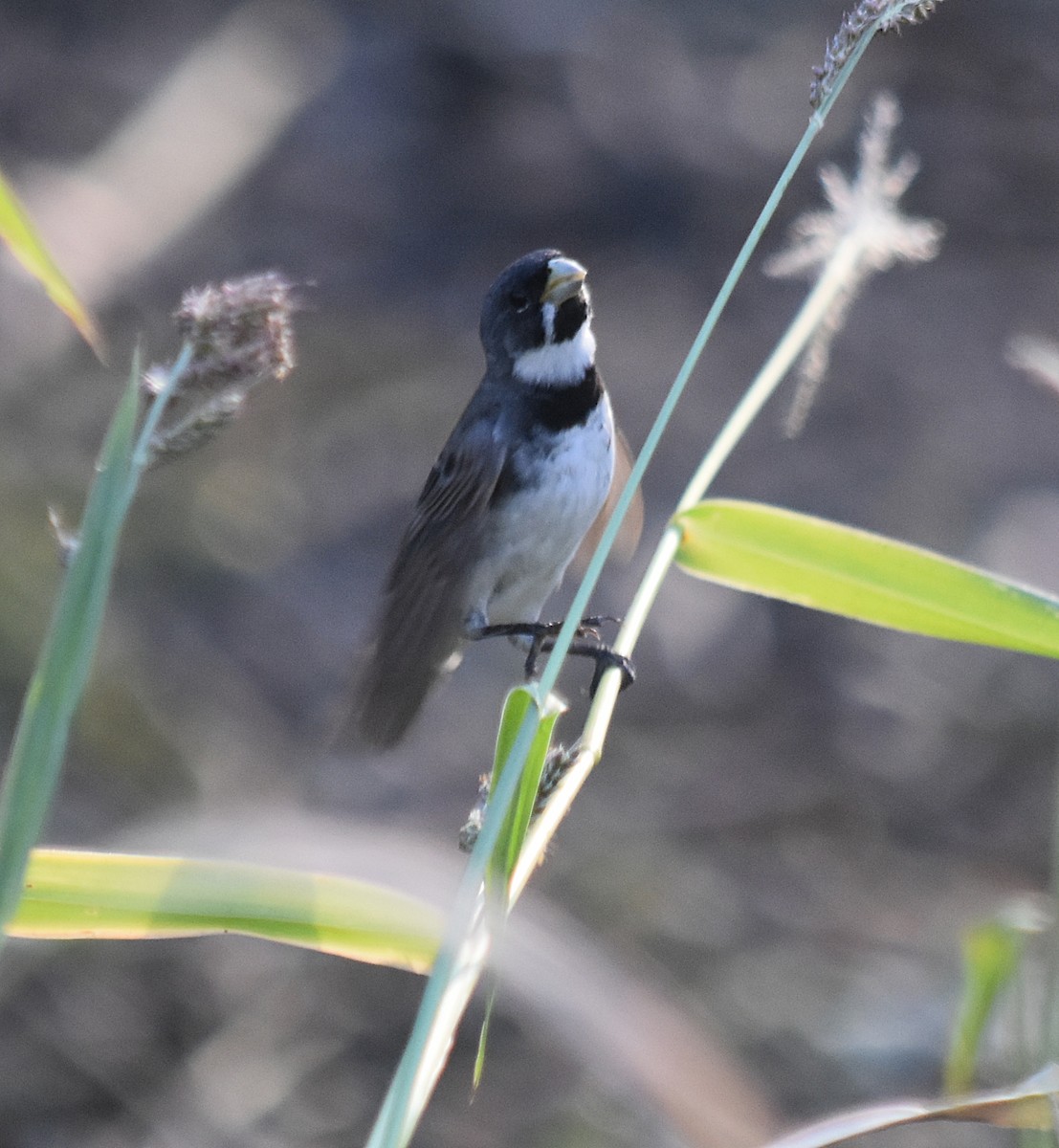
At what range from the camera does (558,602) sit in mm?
5867

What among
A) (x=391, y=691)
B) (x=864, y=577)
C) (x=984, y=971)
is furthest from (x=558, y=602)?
(x=864, y=577)

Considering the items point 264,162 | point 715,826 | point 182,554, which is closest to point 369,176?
point 264,162

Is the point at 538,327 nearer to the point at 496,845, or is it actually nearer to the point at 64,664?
the point at 496,845

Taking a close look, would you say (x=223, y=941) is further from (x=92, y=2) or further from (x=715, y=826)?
(x=92, y=2)

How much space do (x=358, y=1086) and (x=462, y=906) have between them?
3.65 m

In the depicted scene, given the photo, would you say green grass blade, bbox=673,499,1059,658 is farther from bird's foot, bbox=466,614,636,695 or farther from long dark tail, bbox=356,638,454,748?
long dark tail, bbox=356,638,454,748

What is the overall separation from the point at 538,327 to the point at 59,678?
189 cm

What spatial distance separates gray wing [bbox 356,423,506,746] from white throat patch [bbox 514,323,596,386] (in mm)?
149

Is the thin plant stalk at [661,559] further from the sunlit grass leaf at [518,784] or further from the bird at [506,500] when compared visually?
the bird at [506,500]

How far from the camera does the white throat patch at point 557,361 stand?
2900 mm

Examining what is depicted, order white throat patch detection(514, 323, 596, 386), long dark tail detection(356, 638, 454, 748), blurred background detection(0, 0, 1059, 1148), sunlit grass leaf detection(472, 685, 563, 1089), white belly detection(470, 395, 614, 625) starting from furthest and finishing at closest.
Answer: blurred background detection(0, 0, 1059, 1148), white throat patch detection(514, 323, 596, 386), white belly detection(470, 395, 614, 625), long dark tail detection(356, 638, 454, 748), sunlit grass leaf detection(472, 685, 563, 1089)

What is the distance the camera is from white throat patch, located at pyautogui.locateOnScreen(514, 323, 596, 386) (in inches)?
114

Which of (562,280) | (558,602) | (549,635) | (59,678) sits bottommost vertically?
(59,678)

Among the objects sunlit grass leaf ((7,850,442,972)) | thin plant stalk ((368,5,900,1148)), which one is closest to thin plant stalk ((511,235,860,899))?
thin plant stalk ((368,5,900,1148))
